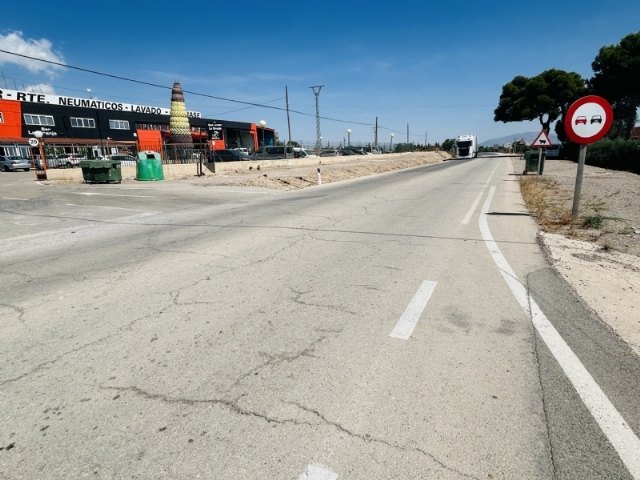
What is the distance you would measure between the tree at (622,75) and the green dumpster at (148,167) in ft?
176

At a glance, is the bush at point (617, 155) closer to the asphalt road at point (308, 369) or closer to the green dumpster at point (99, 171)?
the asphalt road at point (308, 369)

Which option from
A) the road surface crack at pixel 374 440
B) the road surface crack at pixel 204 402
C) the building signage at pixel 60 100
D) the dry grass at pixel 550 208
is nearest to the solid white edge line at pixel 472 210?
the dry grass at pixel 550 208

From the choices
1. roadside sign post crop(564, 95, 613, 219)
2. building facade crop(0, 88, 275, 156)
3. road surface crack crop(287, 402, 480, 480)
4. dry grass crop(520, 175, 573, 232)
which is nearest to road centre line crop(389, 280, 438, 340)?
road surface crack crop(287, 402, 480, 480)

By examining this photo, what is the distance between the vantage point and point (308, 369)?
110 inches

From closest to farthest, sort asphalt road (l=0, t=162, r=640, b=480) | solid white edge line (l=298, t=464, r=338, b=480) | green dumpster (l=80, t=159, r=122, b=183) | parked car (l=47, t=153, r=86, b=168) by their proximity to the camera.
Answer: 1. solid white edge line (l=298, t=464, r=338, b=480)
2. asphalt road (l=0, t=162, r=640, b=480)
3. green dumpster (l=80, t=159, r=122, b=183)
4. parked car (l=47, t=153, r=86, b=168)

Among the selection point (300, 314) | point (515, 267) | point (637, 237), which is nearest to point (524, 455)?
point (300, 314)

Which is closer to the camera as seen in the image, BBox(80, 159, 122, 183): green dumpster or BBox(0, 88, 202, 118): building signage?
BBox(80, 159, 122, 183): green dumpster

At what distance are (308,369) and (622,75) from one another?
197 ft

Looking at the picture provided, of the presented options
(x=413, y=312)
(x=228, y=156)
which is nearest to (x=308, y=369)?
(x=413, y=312)

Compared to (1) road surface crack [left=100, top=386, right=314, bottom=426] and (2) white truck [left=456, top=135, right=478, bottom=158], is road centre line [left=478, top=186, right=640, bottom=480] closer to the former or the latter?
(1) road surface crack [left=100, top=386, right=314, bottom=426]

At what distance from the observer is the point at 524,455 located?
2.00m

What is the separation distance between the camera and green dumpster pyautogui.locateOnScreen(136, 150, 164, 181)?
21.9m

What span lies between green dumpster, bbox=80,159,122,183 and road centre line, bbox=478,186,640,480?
71.5 ft

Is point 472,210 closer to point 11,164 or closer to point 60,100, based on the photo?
point 11,164
